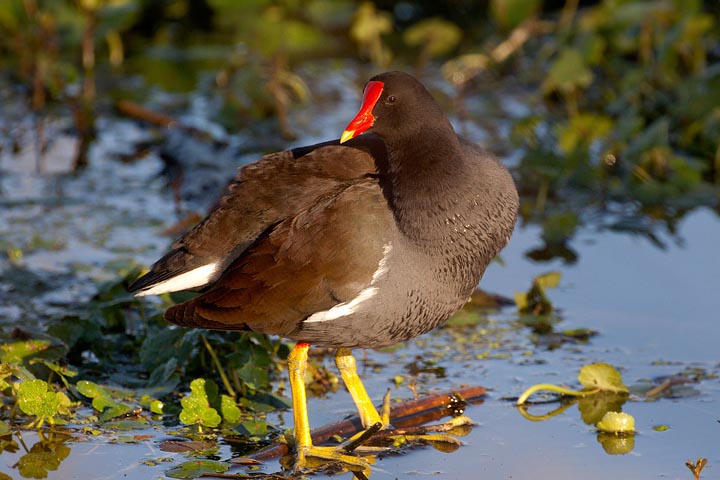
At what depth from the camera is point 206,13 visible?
889cm

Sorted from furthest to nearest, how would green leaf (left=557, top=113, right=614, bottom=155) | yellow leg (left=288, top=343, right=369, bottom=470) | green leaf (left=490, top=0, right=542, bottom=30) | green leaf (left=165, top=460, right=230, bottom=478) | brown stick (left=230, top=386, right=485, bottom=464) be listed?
1. green leaf (left=490, top=0, right=542, bottom=30)
2. green leaf (left=557, top=113, right=614, bottom=155)
3. brown stick (left=230, top=386, right=485, bottom=464)
4. yellow leg (left=288, top=343, right=369, bottom=470)
5. green leaf (left=165, top=460, right=230, bottom=478)

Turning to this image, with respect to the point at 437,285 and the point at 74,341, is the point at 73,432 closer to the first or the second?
the point at 74,341

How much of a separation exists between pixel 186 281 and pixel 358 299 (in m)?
0.59

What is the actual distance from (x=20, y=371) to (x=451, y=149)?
1.48 metres

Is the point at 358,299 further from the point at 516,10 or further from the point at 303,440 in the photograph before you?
the point at 516,10

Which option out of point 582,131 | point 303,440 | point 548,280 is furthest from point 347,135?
point 582,131

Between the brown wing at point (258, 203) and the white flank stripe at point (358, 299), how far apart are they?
309mm

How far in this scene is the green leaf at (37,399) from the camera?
A: 3432 mm

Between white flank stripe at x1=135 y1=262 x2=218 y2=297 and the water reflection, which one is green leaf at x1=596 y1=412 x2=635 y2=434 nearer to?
the water reflection

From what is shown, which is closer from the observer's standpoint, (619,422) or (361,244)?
(361,244)

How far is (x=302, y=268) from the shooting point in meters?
3.40

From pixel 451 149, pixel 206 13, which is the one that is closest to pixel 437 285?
pixel 451 149

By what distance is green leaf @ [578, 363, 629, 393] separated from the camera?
3850mm

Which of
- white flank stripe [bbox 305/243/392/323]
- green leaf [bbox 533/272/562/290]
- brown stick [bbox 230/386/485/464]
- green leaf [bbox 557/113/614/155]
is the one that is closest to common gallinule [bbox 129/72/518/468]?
white flank stripe [bbox 305/243/392/323]
